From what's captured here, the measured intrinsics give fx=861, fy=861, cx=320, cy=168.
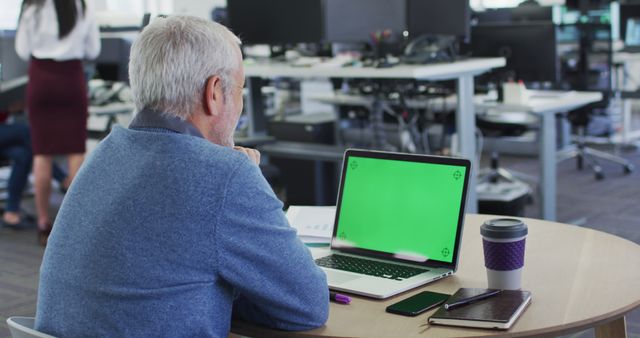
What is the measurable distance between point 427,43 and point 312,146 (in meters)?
0.99

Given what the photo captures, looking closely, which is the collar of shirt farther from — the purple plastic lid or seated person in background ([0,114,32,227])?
seated person in background ([0,114,32,227])

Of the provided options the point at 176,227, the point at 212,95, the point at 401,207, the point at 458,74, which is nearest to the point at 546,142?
the point at 458,74

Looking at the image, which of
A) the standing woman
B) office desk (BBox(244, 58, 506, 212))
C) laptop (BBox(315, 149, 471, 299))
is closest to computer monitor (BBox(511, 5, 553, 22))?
office desk (BBox(244, 58, 506, 212))

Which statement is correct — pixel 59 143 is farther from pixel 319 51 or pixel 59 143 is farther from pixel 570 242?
pixel 570 242

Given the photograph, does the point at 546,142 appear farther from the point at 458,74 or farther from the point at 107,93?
the point at 107,93

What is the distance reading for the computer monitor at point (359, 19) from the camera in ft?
15.8

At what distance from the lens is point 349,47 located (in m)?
6.19

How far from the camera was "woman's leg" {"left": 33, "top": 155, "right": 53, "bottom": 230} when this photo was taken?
15.7ft

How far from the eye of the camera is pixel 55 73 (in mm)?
4629

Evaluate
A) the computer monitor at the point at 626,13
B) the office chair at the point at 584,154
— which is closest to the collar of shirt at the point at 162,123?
the office chair at the point at 584,154

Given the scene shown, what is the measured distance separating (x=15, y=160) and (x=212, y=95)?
167 inches

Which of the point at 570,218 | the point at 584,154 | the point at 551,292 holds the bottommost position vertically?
the point at 570,218

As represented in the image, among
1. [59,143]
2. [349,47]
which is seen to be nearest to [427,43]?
[349,47]

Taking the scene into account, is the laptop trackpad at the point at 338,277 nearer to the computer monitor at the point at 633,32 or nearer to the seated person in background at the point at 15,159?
the seated person in background at the point at 15,159
